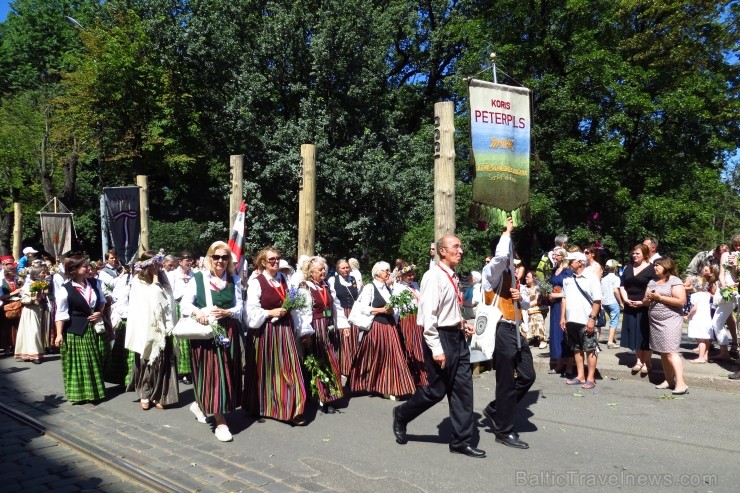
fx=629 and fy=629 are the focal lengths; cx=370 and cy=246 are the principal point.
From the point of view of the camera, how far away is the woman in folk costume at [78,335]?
7.73 meters

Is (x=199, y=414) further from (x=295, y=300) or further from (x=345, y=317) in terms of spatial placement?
(x=345, y=317)

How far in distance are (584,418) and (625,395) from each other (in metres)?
1.38

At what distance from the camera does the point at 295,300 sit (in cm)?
675

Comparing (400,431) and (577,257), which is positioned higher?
(577,257)

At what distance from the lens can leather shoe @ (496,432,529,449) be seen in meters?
5.70

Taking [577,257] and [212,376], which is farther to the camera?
[577,257]

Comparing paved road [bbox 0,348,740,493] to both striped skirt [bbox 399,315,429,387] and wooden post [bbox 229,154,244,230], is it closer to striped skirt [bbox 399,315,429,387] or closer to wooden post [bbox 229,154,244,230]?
striped skirt [bbox 399,315,429,387]

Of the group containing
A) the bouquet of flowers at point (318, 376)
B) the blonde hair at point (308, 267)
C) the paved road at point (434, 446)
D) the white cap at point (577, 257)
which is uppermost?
the white cap at point (577, 257)

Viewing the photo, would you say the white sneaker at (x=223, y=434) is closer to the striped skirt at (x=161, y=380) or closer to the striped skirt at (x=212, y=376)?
the striped skirt at (x=212, y=376)

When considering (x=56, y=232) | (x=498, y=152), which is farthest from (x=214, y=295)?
(x=56, y=232)

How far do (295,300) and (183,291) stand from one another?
3324mm

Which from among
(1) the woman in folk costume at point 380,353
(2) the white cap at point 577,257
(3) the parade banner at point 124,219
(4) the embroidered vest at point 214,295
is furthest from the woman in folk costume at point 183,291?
(2) the white cap at point 577,257

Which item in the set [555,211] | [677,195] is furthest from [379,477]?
[677,195]

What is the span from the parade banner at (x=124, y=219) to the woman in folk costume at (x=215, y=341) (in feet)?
21.6
